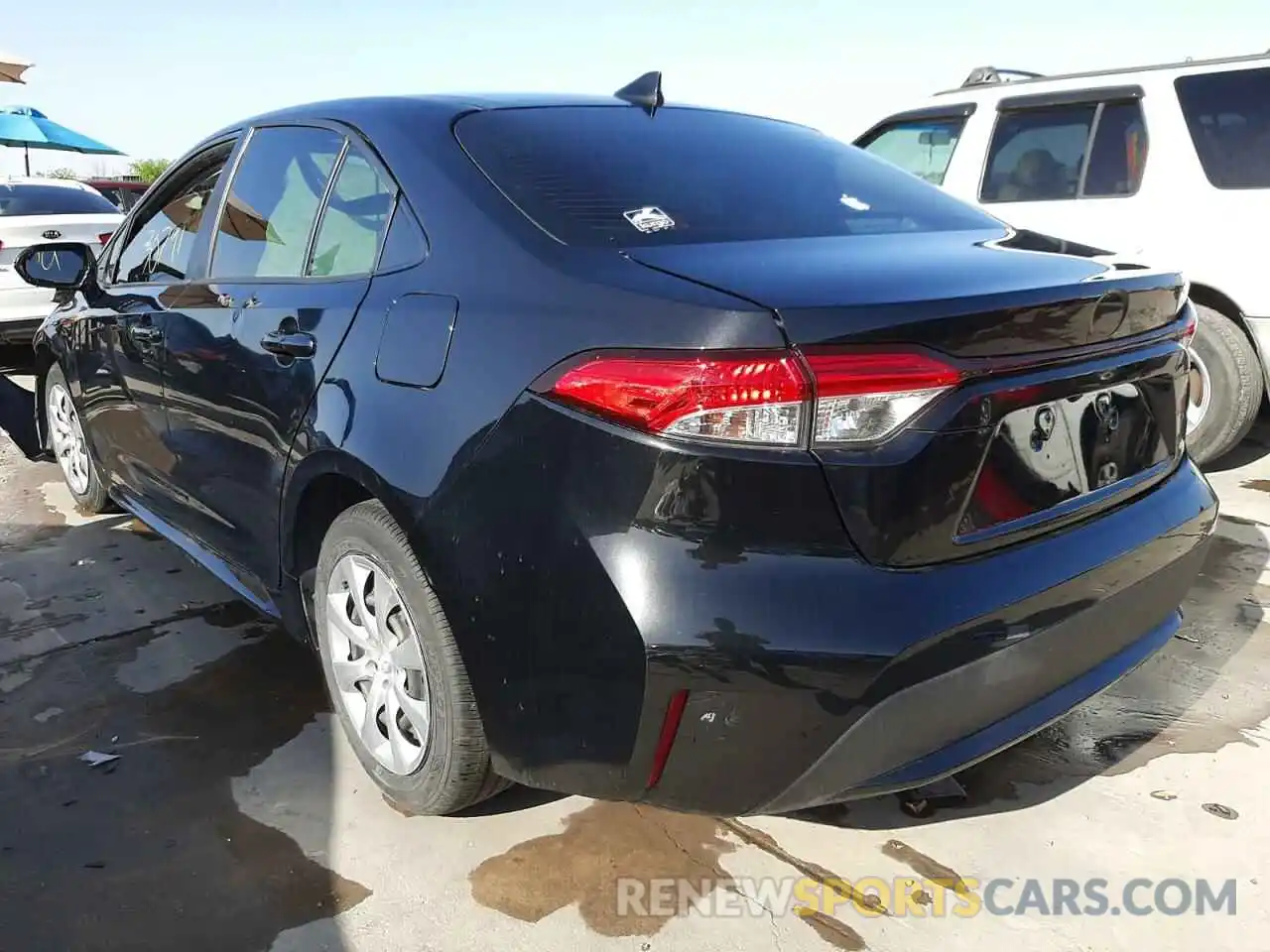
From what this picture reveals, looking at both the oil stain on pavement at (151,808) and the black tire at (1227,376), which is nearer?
the oil stain on pavement at (151,808)

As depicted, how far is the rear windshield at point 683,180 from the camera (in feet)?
6.56

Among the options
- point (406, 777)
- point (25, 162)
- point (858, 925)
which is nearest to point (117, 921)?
point (406, 777)

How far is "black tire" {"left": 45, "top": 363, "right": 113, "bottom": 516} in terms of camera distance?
166 inches

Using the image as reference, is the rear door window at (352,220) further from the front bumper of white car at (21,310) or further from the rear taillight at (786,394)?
the front bumper of white car at (21,310)

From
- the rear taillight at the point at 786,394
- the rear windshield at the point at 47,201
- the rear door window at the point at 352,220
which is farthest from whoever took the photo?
the rear windshield at the point at 47,201

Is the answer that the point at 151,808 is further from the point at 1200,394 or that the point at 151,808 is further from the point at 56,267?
the point at 1200,394

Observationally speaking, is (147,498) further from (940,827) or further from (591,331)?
(940,827)

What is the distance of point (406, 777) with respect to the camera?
2201mm

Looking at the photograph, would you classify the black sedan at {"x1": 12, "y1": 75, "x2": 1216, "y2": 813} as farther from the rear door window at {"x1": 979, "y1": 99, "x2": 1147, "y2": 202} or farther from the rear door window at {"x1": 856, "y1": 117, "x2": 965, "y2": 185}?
the rear door window at {"x1": 856, "y1": 117, "x2": 965, "y2": 185}

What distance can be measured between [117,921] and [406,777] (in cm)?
60

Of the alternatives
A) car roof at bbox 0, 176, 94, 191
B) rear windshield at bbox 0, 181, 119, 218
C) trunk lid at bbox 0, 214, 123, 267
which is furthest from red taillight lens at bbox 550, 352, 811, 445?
car roof at bbox 0, 176, 94, 191

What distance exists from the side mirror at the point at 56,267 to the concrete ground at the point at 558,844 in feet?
5.40

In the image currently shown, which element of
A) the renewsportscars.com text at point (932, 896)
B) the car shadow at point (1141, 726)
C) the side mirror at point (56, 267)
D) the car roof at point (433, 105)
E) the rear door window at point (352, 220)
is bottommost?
the renewsportscars.com text at point (932, 896)

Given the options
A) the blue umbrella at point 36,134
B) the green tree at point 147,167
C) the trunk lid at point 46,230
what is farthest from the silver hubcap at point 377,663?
the green tree at point 147,167
